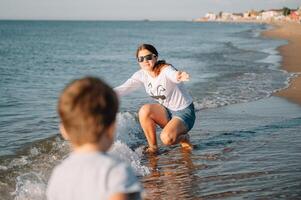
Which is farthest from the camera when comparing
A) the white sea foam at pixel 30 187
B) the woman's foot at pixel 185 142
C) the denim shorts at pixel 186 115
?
the woman's foot at pixel 185 142

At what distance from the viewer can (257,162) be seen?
5.68 metres

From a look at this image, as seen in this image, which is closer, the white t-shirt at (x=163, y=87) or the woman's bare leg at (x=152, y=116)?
the white t-shirt at (x=163, y=87)

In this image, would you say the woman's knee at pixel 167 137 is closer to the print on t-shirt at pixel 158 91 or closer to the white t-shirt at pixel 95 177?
the print on t-shirt at pixel 158 91

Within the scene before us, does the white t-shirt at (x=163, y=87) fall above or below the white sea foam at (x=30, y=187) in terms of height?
above

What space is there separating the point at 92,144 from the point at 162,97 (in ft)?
14.0

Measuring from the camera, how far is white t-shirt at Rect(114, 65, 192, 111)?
5.91 metres

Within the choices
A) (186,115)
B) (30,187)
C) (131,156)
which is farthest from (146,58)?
(30,187)

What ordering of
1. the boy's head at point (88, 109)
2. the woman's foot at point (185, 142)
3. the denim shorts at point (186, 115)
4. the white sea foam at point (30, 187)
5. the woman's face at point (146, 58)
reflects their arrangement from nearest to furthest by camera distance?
the boy's head at point (88, 109) → the white sea foam at point (30, 187) → the woman's face at point (146, 58) → the denim shorts at point (186, 115) → the woman's foot at point (185, 142)

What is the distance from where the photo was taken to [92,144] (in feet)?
6.54

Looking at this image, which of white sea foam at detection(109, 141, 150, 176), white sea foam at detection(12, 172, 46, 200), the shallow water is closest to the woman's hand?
the shallow water

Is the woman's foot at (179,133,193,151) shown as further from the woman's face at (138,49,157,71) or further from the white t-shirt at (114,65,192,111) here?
the woman's face at (138,49,157,71)

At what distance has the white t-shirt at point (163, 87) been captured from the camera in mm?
5914

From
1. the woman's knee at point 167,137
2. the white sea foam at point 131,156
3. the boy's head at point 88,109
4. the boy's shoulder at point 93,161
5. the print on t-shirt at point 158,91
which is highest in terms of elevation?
the boy's head at point 88,109

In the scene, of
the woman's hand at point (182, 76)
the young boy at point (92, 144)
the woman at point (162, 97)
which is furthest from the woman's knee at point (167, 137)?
the young boy at point (92, 144)
